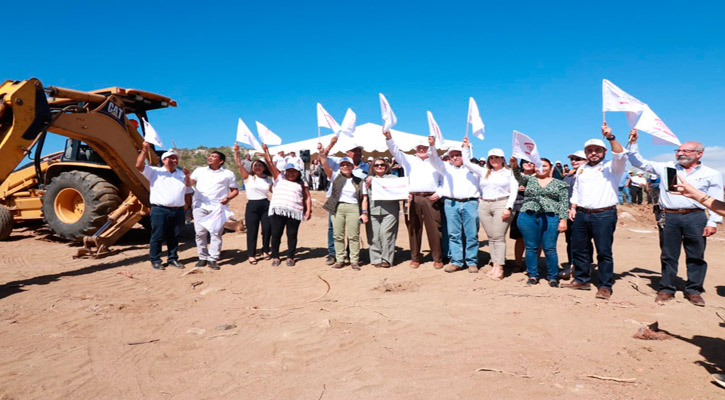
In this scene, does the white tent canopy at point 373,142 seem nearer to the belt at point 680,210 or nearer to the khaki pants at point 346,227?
the khaki pants at point 346,227

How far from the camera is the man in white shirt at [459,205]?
5770 millimetres

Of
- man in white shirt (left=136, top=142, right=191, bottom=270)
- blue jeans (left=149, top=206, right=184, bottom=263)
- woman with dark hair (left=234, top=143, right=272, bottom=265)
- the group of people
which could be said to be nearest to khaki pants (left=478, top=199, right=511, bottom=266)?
the group of people

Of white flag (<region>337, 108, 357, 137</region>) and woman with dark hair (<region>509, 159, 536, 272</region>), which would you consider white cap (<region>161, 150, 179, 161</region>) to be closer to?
white flag (<region>337, 108, 357, 137</region>)

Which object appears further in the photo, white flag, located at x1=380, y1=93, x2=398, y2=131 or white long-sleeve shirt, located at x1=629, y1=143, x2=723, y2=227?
white flag, located at x1=380, y1=93, x2=398, y2=131

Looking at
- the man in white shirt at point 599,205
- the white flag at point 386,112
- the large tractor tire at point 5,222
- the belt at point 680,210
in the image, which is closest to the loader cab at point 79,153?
the large tractor tire at point 5,222

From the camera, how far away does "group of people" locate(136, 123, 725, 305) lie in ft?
15.0

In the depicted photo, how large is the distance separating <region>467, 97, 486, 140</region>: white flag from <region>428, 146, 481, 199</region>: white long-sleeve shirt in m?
0.55

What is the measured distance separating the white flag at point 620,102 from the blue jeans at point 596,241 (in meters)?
1.03

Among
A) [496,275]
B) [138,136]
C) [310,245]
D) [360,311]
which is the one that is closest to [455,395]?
[360,311]

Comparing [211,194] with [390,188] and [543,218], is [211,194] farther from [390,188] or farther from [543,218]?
[543,218]

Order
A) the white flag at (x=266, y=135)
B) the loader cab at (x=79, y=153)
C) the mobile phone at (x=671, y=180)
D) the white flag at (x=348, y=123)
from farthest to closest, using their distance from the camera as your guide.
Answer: the loader cab at (x=79, y=153) < the white flag at (x=266, y=135) < the white flag at (x=348, y=123) < the mobile phone at (x=671, y=180)

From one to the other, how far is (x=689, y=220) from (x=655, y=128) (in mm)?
1153

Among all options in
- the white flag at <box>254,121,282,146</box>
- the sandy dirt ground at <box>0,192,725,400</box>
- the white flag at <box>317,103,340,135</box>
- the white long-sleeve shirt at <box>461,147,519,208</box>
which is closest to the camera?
the sandy dirt ground at <box>0,192,725,400</box>

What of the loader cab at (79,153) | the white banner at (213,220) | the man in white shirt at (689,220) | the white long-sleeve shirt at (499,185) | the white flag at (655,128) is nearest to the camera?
the white flag at (655,128)
